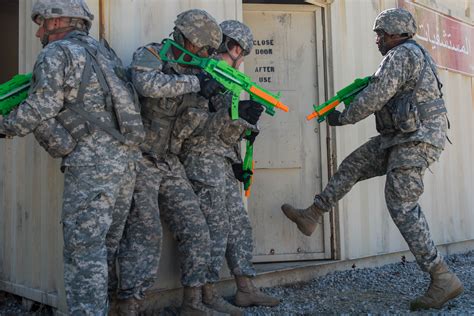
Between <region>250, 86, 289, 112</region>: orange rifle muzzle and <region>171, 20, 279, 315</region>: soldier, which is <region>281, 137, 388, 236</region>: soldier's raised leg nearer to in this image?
<region>171, 20, 279, 315</region>: soldier

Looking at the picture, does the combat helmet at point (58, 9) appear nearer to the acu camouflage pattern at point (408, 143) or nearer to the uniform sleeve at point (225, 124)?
the uniform sleeve at point (225, 124)

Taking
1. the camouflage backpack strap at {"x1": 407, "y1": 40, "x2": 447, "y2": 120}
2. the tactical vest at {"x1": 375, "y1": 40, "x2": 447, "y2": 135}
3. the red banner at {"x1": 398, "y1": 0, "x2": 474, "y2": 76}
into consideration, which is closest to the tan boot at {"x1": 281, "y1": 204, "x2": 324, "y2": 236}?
the tactical vest at {"x1": 375, "y1": 40, "x2": 447, "y2": 135}

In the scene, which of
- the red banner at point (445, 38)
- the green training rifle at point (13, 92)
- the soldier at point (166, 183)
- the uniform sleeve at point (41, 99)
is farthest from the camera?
the red banner at point (445, 38)

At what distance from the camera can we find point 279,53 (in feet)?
18.4

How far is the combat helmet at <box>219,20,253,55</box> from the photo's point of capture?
13.6ft

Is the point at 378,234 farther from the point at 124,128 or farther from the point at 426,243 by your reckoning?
the point at 124,128

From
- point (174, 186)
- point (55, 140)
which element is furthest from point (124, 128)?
point (174, 186)

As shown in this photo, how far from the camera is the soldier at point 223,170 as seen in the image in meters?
4.02

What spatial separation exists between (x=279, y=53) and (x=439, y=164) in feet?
8.01

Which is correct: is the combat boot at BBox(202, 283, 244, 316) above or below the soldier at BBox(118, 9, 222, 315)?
below

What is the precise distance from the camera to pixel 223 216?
407 centimetres

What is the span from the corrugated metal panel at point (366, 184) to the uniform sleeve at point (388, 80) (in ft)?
3.90

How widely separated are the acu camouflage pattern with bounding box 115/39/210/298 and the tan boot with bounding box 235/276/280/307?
477 millimetres

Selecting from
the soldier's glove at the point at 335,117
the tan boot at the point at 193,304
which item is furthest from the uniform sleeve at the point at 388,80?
the tan boot at the point at 193,304
